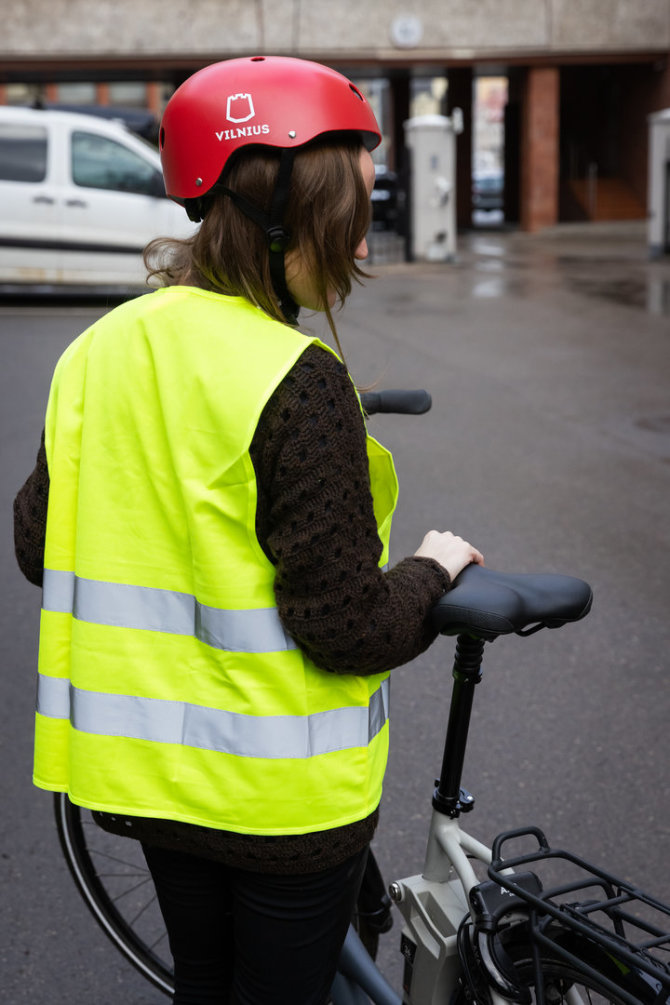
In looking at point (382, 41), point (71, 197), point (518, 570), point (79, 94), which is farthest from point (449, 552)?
point (79, 94)

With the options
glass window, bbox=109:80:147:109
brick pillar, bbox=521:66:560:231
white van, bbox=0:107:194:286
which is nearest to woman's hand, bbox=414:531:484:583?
white van, bbox=0:107:194:286

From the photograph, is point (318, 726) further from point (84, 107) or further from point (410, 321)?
point (84, 107)

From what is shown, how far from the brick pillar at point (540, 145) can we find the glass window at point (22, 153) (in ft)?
55.0

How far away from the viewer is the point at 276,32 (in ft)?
84.0

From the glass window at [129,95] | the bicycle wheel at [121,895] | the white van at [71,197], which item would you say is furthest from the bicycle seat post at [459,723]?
the glass window at [129,95]

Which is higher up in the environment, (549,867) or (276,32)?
(276,32)

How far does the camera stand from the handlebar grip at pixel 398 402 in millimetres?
2166

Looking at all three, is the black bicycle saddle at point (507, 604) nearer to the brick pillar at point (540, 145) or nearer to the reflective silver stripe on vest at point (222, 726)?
the reflective silver stripe on vest at point (222, 726)

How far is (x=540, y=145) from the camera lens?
2709 cm

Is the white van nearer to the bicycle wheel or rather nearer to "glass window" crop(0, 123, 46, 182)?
"glass window" crop(0, 123, 46, 182)

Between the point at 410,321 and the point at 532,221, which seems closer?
the point at 410,321

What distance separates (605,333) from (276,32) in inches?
669

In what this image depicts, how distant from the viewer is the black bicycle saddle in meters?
1.51

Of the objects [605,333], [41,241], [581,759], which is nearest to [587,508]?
[581,759]
